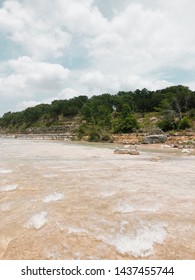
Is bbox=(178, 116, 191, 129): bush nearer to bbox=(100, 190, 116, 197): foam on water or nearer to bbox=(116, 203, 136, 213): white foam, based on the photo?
bbox=(100, 190, 116, 197): foam on water

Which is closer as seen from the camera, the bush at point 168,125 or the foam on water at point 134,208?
the foam on water at point 134,208

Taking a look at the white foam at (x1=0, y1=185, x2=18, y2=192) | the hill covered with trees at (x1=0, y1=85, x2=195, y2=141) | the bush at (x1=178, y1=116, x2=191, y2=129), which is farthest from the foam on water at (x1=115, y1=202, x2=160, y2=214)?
the bush at (x1=178, y1=116, x2=191, y2=129)

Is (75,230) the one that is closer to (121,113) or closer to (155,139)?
(155,139)

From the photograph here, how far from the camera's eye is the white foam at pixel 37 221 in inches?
305

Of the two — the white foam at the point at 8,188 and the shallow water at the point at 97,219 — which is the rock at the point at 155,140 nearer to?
the shallow water at the point at 97,219

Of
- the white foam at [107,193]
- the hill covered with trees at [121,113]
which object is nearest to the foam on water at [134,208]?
the white foam at [107,193]

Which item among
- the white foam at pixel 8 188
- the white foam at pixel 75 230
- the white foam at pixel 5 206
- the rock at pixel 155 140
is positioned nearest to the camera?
the white foam at pixel 75 230

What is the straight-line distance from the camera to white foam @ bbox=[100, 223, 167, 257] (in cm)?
621

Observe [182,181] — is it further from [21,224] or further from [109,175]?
[21,224]

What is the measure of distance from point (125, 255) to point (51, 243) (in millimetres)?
1792

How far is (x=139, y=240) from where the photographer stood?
677 cm

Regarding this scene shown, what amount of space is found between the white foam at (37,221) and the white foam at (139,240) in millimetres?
2000

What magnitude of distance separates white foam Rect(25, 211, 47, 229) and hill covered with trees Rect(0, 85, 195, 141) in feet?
198

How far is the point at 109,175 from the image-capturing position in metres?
16.1
